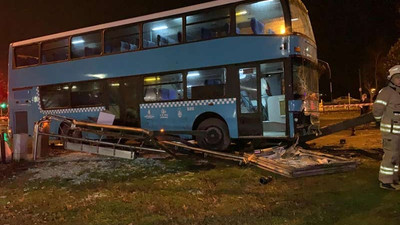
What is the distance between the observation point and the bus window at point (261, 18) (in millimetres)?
9562

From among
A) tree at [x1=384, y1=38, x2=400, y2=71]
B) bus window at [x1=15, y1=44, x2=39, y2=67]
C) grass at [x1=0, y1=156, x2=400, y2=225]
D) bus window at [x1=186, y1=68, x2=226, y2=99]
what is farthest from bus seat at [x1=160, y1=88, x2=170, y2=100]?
tree at [x1=384, y1=38, x2=400, y2=71]

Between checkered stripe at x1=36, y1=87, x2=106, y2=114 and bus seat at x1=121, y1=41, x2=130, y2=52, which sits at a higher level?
bus seat at x1=121, y1=41, x2=130, y2=52

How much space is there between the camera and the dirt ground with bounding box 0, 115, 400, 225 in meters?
4.82

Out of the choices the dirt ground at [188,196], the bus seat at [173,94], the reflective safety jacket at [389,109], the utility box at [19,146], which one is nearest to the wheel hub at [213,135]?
the bus seat at [173,94]

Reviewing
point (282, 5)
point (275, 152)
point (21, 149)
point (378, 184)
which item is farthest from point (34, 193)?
point (282, 5)

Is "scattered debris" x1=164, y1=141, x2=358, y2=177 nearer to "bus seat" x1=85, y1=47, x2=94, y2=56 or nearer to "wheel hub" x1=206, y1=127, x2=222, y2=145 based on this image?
"wheel hub" x1=206, y1=127, x2=222, y2=145

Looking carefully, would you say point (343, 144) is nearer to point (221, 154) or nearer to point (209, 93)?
point (209, 93)

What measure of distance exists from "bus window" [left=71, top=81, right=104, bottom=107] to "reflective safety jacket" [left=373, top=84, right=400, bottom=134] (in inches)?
363

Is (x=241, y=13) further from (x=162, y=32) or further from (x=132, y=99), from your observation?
(x=132, y=99)

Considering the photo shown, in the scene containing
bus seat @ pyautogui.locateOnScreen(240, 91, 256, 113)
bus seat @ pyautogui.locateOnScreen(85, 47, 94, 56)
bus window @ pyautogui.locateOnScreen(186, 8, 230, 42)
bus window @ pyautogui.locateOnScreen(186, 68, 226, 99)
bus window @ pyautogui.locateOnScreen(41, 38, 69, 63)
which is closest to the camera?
bus seat @ pyautogui.locateOnScreen(240, 91, 256, 113)

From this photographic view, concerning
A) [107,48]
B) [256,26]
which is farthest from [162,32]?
[256,26]

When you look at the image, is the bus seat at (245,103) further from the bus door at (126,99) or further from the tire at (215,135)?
the bus door at (126,99)

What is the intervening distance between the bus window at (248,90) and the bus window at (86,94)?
5.18 meters

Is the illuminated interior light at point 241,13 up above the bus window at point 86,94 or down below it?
above
